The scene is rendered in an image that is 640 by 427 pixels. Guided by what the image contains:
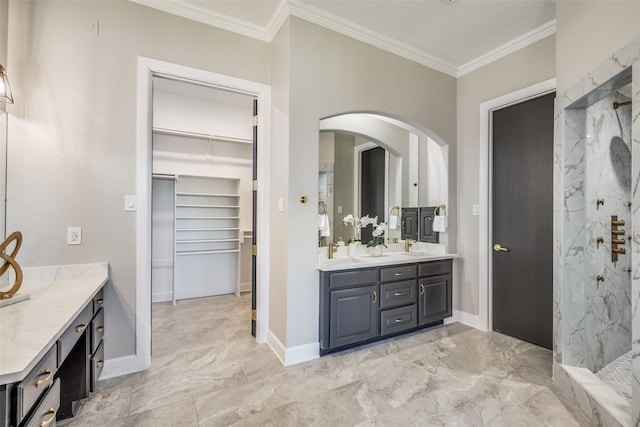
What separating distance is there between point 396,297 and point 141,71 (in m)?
2.92

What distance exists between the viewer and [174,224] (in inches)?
159

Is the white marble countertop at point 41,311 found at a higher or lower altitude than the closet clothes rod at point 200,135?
lower

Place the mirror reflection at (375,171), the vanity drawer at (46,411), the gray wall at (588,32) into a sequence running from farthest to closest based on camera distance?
1. the mirror reflection at (375,171)
2. the gray wall at (588,32)
3. the vanity drawer at (46,411)

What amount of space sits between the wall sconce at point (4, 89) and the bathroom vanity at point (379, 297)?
7.78ft

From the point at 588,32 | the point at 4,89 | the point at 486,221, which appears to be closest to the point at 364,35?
the point at 588,32

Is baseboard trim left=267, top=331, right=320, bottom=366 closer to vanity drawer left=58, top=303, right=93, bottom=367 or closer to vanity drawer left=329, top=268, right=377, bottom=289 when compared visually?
vanity drawer left=329, top=268, right=377, bottom=289

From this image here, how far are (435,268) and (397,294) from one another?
1.93ft

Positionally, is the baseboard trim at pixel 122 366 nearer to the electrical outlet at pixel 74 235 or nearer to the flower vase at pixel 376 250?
the electrical outlet at pixel 74 235

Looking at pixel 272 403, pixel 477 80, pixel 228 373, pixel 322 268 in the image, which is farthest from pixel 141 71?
pixel 477 80

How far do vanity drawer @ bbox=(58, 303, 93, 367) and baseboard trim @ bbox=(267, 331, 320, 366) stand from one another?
1374 mm

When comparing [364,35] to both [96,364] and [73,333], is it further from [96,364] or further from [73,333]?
[96,364]

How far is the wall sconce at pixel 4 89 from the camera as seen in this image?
174cm

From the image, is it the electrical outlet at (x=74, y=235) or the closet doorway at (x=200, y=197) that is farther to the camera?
the closet doorway at (x=200, y=197)

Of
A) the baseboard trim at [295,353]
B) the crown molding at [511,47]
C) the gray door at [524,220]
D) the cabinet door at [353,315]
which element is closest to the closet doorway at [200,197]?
the baseboard trim at [295,353]
